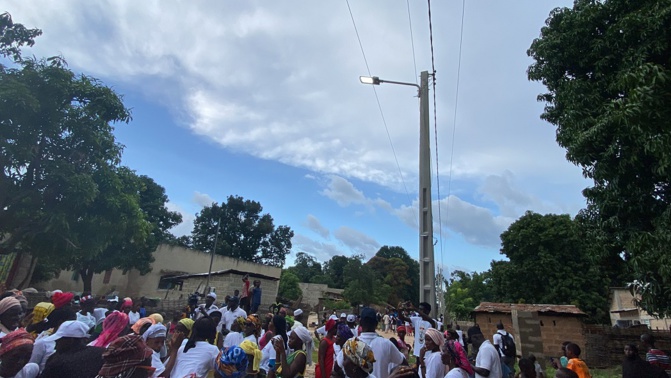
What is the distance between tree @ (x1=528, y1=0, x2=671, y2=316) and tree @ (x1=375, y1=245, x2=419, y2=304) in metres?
55.9

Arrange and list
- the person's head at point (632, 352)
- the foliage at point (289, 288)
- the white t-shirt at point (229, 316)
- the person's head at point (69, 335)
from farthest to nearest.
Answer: the foliage at point (289, 288)
the white t-shirt at point (229, 316)
the person's head at point (632, 352)
the person's head at point (69, 335)

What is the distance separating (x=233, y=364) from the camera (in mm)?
3287

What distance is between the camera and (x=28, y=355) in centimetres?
261

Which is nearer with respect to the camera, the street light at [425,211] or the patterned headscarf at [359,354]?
the patterned headscarf at [359,354]

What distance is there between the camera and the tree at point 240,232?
53875 millimetres

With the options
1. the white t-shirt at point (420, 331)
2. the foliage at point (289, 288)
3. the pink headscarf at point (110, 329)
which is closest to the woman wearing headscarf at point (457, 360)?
the white t-shirt at point (420, 331)

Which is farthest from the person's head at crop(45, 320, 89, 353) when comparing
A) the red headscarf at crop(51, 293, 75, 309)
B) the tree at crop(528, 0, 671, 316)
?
the tree at crop(528, 0, 671, 316)

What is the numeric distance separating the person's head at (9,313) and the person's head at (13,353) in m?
1.73

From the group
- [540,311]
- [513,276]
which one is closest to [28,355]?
[540,311]

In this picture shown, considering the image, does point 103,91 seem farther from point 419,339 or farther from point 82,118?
point 419,339

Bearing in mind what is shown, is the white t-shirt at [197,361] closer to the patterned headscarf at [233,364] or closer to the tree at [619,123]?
the patterned headscarf at [233,364]

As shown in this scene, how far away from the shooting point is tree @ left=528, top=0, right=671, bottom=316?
669cm

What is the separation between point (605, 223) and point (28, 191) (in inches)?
723

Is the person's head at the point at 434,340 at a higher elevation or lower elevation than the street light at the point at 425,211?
lower
